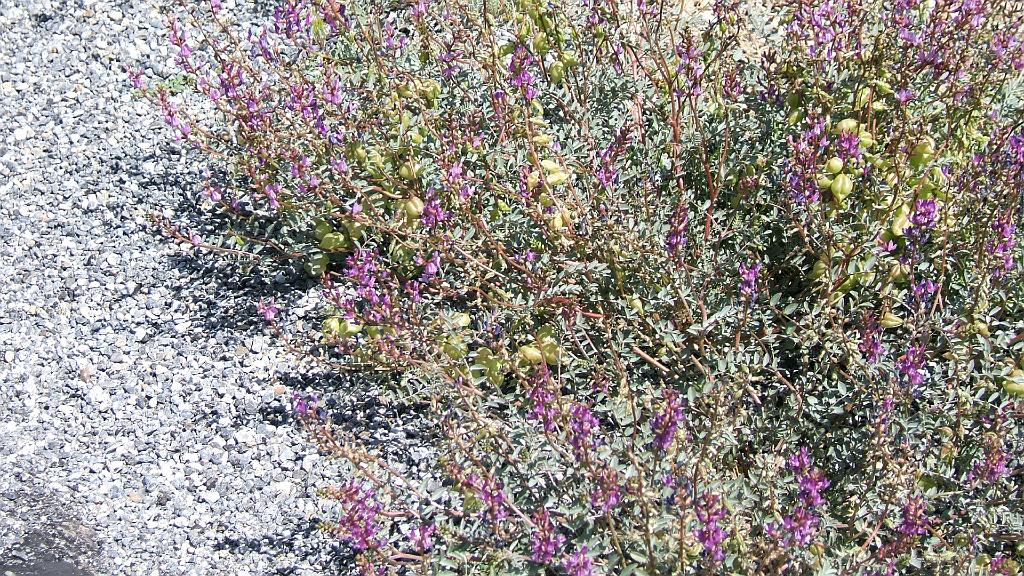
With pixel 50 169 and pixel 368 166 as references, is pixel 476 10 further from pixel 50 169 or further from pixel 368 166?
pixel 50 169

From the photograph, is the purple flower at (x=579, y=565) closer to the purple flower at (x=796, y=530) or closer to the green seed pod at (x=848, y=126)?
the purple flower at (x=796, y=530)

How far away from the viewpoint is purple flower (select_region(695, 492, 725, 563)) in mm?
2400

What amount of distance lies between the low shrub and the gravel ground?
22cm

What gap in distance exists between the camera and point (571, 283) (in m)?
3.54

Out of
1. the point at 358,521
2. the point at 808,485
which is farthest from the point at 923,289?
the point at 358,521

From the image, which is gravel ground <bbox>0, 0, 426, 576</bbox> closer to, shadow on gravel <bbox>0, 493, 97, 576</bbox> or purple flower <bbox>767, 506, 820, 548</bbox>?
shadow on gravel <bbox>0, 493, 97, 576</bbox>

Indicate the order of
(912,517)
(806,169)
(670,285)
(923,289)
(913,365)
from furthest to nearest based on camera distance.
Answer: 1. (670,285)
2. (806,169)
3. (923,289)
4. (913,365)
5. (912,517)

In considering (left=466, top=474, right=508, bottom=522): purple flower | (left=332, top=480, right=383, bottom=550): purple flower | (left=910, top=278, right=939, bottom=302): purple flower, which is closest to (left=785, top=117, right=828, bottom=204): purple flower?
(left=910, top=278, right=939, bottom=302): purple flower

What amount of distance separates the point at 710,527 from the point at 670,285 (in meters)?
1.12

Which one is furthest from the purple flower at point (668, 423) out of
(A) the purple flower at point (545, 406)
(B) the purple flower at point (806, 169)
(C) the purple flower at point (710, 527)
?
(B) the purple flower at point (806, 169)

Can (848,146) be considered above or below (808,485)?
above

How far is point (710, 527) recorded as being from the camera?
8.03 ft

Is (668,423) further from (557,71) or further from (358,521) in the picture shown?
(557,71)

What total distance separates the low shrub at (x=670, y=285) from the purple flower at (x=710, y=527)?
0.04 ft
